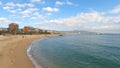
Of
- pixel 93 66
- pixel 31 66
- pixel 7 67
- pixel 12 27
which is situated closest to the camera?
pixel 7 67

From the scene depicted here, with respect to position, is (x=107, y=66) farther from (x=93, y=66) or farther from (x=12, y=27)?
(x=12, y=27)

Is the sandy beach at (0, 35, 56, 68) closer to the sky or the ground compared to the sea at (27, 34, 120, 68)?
closer to the sky

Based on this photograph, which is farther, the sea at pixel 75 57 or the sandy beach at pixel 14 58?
the sea at pixel 75 57

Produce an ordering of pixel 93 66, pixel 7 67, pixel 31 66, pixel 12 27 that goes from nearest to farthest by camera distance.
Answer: pixel 7 67, pixel 31 66, pixel 93 66, pixel 12 27

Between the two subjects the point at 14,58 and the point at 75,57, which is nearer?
the point at 14,58

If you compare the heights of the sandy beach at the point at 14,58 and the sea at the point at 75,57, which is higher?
the sandy beach at the point at 14,58

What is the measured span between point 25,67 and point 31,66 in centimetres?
88

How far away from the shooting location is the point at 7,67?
1719 cm

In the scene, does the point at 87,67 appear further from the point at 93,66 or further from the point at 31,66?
the point at 31,66

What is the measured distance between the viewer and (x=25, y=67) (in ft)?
59.8

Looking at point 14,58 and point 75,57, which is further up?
point 14,58

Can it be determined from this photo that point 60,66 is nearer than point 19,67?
No

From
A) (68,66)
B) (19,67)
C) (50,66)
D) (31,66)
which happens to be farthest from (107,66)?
(19,67)

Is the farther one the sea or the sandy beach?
the sea
